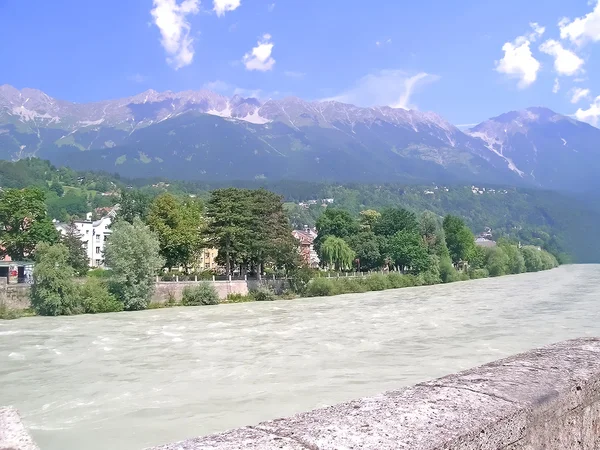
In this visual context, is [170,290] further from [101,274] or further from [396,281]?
[396,281]

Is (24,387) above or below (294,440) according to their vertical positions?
below

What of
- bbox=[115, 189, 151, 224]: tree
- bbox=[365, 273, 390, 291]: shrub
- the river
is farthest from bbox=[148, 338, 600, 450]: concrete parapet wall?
bbox=[115, 189, 151, 224]: tree

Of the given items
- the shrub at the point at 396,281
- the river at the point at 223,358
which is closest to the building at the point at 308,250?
the shrub at the point at 396,281

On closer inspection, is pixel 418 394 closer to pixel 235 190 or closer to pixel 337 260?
pixel 235 190

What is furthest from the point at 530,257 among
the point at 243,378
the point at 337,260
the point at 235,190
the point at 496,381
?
the point at 496,381

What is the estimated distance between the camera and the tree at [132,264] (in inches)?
1665

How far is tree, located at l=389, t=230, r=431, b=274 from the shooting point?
7119cm

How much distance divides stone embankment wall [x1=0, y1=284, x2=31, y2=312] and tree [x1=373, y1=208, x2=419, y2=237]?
166ft

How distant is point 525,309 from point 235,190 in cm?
2901

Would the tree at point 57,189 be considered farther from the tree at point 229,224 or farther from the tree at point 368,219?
the tree at point 229,224

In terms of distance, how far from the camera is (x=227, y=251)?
2124 inches

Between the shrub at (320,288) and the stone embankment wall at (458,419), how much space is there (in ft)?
173

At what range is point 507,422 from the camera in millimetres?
2277

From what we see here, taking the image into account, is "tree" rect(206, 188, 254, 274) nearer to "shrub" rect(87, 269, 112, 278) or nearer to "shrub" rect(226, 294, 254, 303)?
"shrub" rect(226, 294, 254, 303)
